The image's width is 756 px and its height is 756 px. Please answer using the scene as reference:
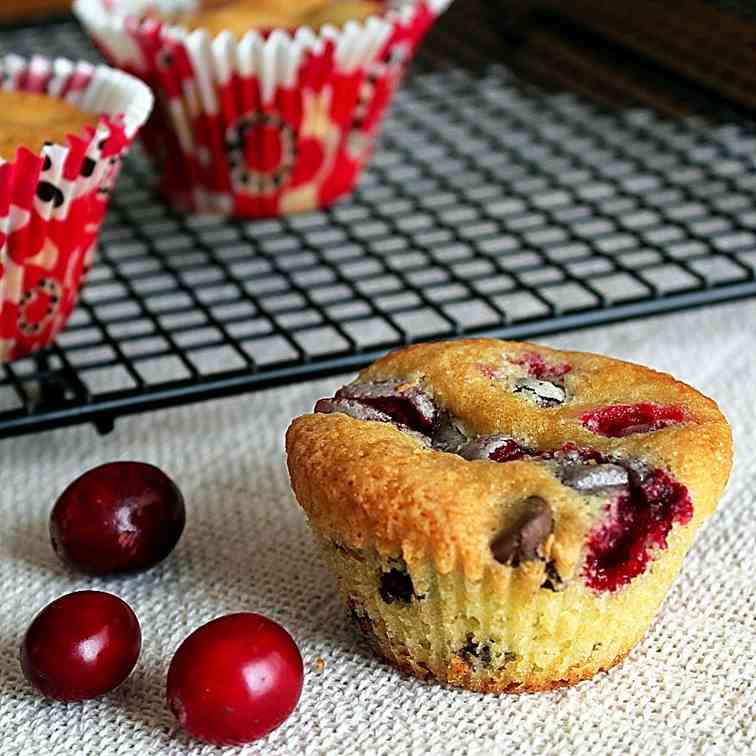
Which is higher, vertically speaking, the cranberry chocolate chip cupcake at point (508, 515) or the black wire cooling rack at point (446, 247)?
the cranberry chocolate chip cupcake at point (508, 515)

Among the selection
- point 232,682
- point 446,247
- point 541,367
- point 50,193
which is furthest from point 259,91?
point 232,682

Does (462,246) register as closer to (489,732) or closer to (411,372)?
(411,372)

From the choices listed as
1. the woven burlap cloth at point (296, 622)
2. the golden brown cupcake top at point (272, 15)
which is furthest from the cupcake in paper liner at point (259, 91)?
the woven burlap cloth at point (296, 622)

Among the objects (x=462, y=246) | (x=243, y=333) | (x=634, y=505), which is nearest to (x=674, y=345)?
(x=462, y=246)

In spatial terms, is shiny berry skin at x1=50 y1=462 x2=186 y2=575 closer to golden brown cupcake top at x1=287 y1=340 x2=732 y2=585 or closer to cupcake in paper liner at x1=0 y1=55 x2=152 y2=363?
golden brown cupcake top at x1=287 y1=340 x2=732 y2=585

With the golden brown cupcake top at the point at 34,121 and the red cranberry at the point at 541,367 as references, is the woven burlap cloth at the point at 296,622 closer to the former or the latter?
the red cranberry at the point at 541,367

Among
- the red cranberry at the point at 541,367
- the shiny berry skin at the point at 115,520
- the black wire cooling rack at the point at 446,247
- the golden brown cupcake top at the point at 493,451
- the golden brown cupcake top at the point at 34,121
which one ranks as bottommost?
the black wire cooling rack at the point at 446,247

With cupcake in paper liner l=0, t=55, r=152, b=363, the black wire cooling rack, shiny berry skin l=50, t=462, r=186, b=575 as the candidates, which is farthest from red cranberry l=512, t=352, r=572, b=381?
cupcake in paper liner l=0, t=55, r=152, b=363
